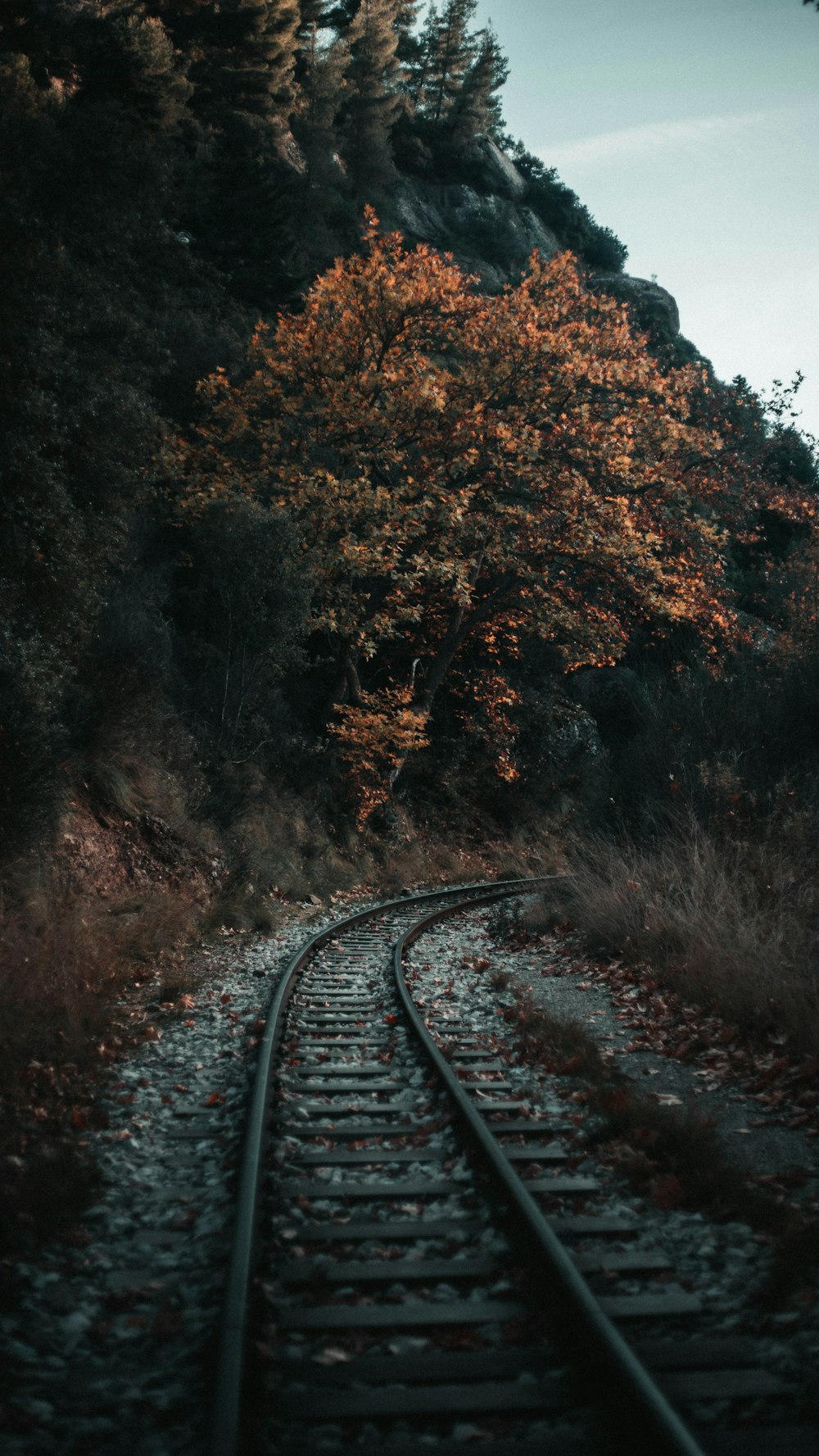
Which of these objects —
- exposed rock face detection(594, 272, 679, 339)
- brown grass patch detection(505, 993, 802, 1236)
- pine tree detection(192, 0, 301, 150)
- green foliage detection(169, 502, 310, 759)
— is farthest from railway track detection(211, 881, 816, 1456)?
exposed rock face detection(594, 272, 679, 339)

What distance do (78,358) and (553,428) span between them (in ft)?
37.5

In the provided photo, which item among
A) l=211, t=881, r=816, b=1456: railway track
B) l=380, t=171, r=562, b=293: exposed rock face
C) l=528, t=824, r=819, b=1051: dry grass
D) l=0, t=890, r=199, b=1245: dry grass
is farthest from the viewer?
l=380, t=171, r=562, b=293: exposed rock face

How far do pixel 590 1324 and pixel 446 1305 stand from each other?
0.61m

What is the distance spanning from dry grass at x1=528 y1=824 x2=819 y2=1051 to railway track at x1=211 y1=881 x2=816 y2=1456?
232 centimetres

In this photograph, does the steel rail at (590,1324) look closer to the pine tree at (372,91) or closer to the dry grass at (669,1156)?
the dry grass at (669,1156)

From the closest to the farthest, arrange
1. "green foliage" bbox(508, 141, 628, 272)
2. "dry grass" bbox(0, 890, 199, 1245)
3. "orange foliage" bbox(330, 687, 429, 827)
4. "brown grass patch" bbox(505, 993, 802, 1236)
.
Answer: "brown grass patch" bbox(505, 993, 802, 1236) < "dry grass" bbox(0, 890, 199, 1245) < "orange foliage" bbox(330, 687, 429, 827) < "green foliage" bbox(508, 141, 628, 272)

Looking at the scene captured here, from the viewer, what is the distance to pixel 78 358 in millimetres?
11234

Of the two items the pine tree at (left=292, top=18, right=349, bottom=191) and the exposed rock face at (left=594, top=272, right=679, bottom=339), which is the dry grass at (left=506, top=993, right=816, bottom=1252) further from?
the exposed rock face at (left=594, top=272, right=679, bottom=339)

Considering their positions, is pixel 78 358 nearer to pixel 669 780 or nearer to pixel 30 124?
pixel 30 124

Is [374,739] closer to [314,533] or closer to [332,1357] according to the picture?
[314,533]

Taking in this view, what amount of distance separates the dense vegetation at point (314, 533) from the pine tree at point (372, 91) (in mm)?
15957

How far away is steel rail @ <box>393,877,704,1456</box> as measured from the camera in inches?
96.5

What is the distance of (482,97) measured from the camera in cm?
5450

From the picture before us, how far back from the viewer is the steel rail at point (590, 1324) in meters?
2.45
